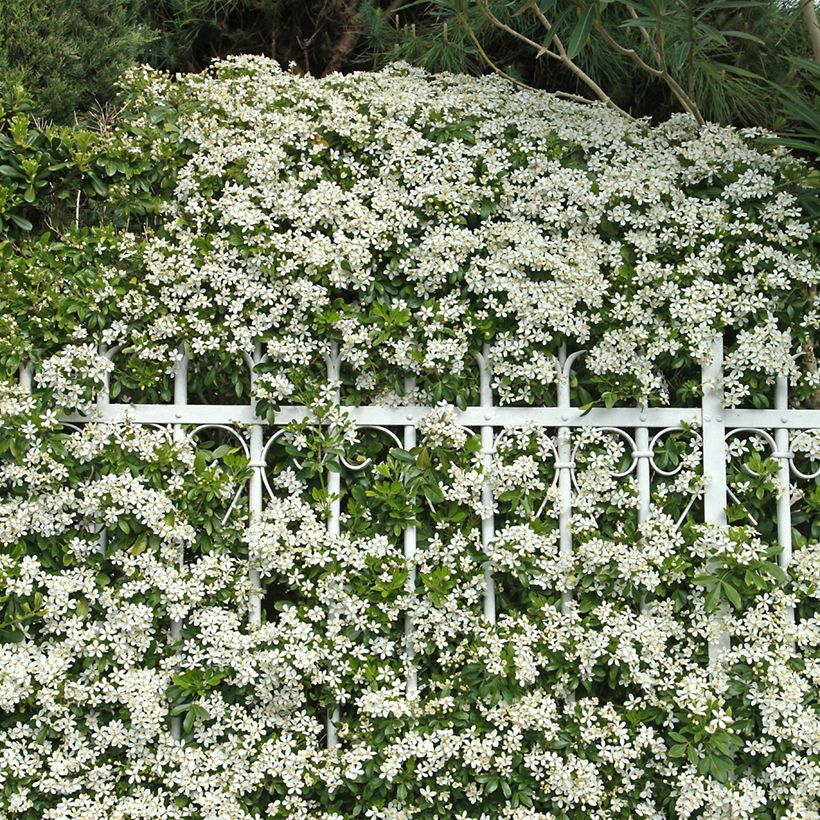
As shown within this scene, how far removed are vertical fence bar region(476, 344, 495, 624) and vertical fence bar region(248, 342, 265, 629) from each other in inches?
27.4

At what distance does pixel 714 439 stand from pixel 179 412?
5.64 ft

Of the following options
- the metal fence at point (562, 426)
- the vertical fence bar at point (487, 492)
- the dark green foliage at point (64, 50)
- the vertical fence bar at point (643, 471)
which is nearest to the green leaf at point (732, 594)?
the metal fence at point (562, 426)

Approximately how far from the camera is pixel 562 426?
8.30 ft

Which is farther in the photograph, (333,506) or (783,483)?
(783,483)

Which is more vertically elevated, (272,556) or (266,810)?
(272,556)

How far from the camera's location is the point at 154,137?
2.56 m

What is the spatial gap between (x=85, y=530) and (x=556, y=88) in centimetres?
300

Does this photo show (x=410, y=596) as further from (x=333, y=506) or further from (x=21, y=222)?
(x=21, y=222)

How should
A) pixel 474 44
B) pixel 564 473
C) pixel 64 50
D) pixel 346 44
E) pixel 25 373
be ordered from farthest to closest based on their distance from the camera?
pixel 346 44 → pixel 474 44 → pixel 64 50 → pixel 564 473 → pixel 25 373

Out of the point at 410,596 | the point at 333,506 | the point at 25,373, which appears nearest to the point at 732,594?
the point at 410,596

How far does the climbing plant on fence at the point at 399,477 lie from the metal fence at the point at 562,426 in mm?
11

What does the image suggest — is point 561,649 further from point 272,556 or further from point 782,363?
point 782,363

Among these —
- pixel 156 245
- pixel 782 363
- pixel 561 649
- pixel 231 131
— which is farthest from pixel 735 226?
pixel 156 245

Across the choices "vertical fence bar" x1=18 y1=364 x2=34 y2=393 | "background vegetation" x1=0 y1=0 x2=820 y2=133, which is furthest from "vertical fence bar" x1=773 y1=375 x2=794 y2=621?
"vertical fence bar" x1=18 y1=364 x2=34 y2=393
